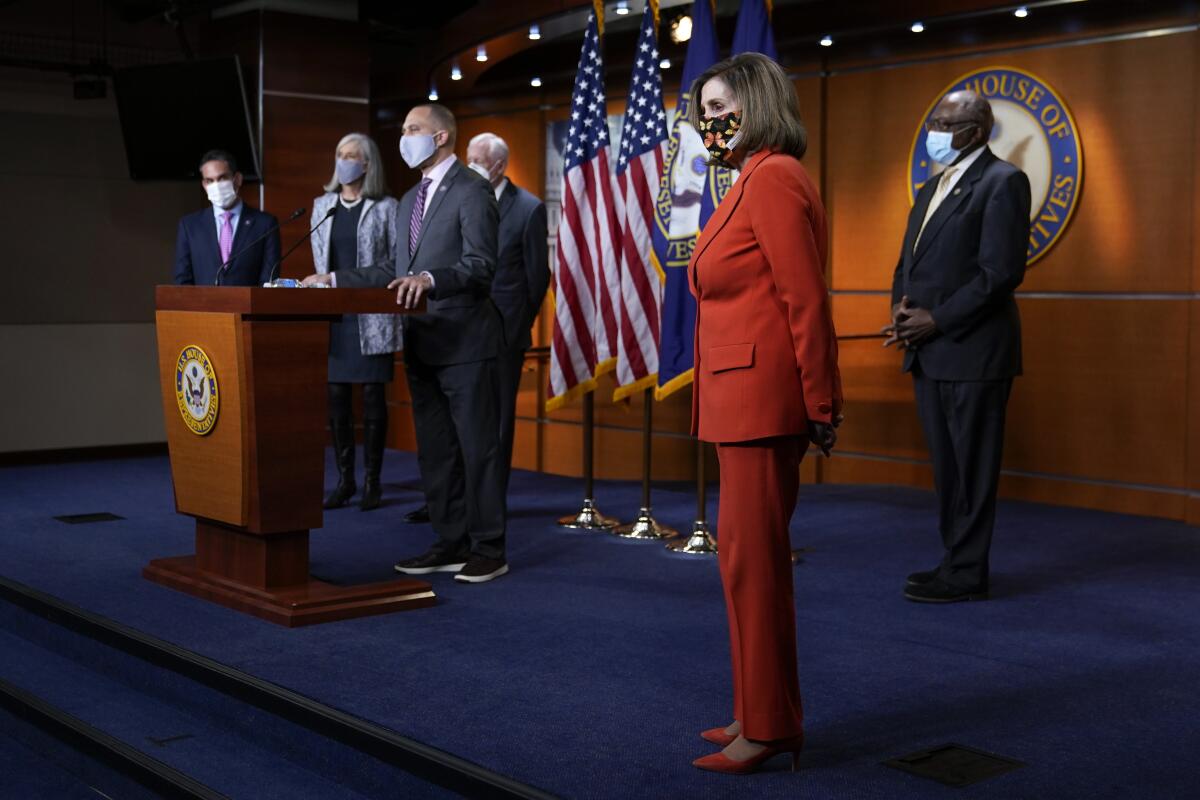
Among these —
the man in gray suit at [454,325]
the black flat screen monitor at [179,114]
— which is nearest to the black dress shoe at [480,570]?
the man in gray suit at [454,325]

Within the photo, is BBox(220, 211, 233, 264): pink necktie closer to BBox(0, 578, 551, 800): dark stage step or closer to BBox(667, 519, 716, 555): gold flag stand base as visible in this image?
BBox(0, 578, 551, 800): dark stage step

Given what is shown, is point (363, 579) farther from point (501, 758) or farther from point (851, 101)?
point (851, 101)

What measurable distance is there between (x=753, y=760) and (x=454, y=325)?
7.53 feet

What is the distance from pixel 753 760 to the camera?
9.12 ft

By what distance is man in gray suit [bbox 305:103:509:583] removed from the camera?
464 centimetres

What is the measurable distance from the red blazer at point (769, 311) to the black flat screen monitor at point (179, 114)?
20.3 feet

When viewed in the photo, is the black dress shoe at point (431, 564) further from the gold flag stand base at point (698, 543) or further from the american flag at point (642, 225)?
the american flag at point (642, 225)

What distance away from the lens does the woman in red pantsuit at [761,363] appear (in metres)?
2.67

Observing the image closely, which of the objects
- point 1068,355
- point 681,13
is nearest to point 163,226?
point 681,13

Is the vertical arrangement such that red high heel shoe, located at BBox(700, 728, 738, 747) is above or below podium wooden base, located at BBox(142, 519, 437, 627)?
below

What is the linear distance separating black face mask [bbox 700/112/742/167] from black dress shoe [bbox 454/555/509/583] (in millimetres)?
2373

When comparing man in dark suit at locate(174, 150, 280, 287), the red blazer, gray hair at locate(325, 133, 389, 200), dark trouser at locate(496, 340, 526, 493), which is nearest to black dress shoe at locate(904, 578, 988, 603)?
the red blazer

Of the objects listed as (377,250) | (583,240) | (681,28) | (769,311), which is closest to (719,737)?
(769,311)

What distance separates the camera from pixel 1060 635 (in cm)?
404
